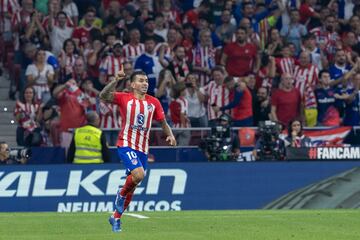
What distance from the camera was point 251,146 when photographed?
23484mm

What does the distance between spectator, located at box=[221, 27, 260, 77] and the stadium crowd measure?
22 millimetres

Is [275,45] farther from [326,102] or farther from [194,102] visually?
[194,102]

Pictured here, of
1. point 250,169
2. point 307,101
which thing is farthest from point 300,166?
point 307,101

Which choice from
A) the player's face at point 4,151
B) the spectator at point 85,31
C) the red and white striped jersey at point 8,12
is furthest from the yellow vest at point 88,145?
the red and white striped jersey at point 8,12

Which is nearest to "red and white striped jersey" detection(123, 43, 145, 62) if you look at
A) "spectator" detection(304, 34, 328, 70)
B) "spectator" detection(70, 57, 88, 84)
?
"spectator" detection(70, 57, 88, 84)

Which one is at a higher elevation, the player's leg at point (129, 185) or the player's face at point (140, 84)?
the player's face at point (140, 84)

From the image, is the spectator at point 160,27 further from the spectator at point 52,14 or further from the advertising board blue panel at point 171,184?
the advertising board blue panel at point 171,184

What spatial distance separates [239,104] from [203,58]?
7.93 feet

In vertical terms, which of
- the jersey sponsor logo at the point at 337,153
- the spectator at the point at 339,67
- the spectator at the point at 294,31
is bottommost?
the jersey sponsor logo at the point at 337,153

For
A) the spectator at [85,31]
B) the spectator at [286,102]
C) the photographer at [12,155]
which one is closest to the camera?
the photographer at [12,155]

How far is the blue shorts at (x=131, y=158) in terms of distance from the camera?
1569 cm

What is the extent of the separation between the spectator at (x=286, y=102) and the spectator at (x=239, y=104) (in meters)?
0.53

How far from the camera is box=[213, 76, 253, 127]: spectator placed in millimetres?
24906

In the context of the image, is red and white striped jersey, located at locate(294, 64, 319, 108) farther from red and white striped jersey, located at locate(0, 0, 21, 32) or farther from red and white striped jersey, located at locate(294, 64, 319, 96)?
red and white striped jersey, located at locate(0, 0, 21, 32)
